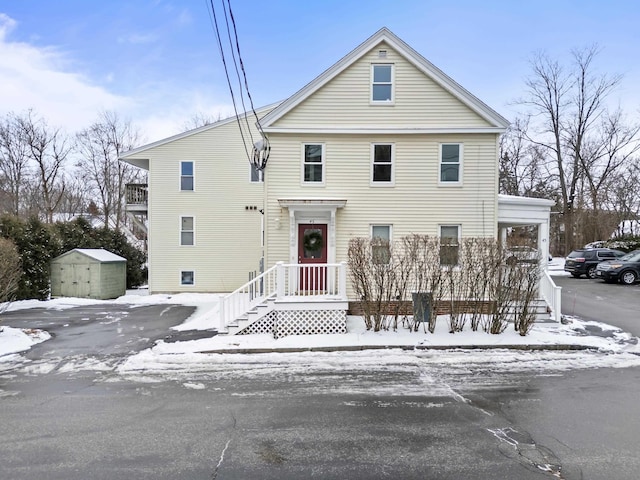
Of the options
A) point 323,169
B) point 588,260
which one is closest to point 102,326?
point 323,169

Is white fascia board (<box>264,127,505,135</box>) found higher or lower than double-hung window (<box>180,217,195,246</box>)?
higher

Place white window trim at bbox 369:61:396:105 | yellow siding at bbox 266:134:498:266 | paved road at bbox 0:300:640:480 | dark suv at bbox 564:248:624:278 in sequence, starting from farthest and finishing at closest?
dark suv at bbox 564:248:624:278 → white window trim at bbox 369:61:396:105 → yellow siding at bbox 266:134:498:266 → paved road at bbox 0:300:640:480

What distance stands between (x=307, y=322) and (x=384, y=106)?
6639 mm

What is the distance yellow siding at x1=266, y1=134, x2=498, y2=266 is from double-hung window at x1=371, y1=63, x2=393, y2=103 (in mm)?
1255

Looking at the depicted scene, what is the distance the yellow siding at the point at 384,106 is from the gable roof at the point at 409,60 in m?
0.12

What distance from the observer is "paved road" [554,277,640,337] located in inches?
397

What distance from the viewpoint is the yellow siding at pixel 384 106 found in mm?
10875

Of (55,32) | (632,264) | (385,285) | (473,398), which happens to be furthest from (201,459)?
(632,264)

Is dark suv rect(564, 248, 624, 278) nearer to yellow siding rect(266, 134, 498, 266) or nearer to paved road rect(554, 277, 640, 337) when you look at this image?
paved road rect(554, 277, 640, 337)

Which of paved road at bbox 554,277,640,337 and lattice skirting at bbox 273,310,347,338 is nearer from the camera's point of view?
lattice skirting at bbox 273,310,347,338

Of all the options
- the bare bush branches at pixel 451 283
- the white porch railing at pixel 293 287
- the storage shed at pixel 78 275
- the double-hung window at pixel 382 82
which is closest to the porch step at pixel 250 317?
the white porch railing at pixel 293 287

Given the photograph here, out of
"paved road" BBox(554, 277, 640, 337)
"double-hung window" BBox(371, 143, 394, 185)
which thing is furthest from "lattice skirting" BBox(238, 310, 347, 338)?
"paved road" BBox(554, 277, 640, 337)

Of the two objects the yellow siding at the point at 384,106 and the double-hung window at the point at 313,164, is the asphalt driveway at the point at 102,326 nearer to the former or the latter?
the double-hung window at the point at 313,164

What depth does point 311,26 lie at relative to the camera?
1059 cm
